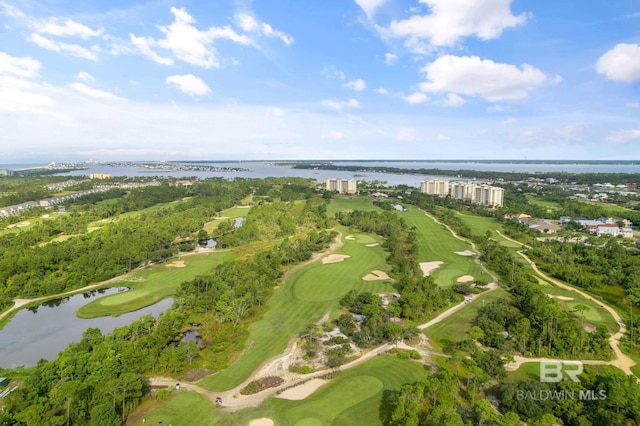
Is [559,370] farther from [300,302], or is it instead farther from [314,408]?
[300,302]

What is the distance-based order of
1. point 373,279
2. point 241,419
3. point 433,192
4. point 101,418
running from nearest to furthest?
1. point 101,418
2. point 241,419
3. point 373,279
4. point 433,192

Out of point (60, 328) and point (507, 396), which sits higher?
point (507, 396)

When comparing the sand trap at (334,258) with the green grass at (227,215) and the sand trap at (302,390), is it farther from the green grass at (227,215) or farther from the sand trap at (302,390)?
the green grass at (227,215)

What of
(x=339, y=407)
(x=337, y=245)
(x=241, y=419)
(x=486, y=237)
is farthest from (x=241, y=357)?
(x=486, y=237)

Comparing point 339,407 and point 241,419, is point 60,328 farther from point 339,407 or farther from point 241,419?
point 339,407

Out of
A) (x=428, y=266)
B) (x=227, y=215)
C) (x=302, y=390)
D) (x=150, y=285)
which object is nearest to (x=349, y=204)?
(x=227, y=215)

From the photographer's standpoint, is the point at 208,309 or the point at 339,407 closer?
the point at 339,407

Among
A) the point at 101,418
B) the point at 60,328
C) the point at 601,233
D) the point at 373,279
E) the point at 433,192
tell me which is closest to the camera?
the point at 101,418
